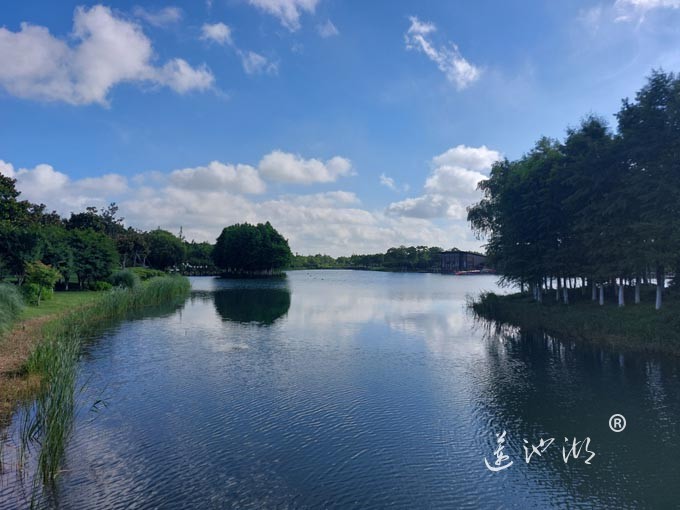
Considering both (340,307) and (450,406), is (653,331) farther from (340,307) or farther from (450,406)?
(340,307)

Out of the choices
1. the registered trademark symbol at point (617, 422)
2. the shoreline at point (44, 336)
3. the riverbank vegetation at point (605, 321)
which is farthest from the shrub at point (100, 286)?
the registered trademark symbol at point (617, 422)

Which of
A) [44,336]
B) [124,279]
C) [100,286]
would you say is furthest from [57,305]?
[124,279]

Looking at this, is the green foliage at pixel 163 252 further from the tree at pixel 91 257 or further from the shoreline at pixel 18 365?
the shoreline at pixel 18 365

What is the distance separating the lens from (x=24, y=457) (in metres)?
9.38

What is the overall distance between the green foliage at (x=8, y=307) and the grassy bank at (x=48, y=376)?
0.49 m

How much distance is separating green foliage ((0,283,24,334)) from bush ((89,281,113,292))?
17311 mm

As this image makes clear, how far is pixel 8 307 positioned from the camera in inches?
809

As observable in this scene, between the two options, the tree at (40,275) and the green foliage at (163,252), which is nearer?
the tree at (40,275)

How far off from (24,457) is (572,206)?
29930mm

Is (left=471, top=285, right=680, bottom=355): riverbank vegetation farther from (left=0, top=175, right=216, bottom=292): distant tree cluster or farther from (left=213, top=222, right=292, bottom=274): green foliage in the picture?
(left=213, top=222, right=292, bottom=274): green foliage

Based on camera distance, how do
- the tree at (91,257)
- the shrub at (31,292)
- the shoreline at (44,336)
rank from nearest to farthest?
the shoreline at (44,336), the shrub at (31,292), the tree at (91,257)

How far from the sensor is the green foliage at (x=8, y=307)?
18.5 meters

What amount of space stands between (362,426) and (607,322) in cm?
1834

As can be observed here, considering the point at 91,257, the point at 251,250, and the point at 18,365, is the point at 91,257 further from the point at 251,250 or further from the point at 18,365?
the point at 251,250
